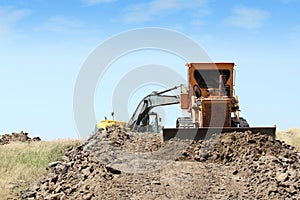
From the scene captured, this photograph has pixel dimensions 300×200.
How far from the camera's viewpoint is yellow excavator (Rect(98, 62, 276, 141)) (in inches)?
568

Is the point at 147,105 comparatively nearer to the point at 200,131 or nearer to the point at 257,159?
the point at 200,131

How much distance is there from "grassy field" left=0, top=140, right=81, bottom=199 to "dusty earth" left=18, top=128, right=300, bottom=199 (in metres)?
0.85

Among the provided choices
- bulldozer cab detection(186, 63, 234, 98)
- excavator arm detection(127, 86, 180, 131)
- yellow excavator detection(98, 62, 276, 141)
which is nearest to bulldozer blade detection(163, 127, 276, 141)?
yellow excavator detection(98, 62, 276, 141)

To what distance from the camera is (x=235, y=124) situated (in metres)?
16.0

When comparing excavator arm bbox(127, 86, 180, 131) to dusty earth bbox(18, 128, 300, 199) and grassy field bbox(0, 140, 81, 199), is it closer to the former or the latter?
grassy field bbox(0, 140, 81, 199)

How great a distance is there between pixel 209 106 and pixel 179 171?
11.7 ft

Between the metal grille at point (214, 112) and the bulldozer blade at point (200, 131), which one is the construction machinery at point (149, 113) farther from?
the bulldozer blade at point (200, 131)

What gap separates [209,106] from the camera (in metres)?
15.0

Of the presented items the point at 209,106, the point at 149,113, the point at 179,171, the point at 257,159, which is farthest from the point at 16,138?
the point at 257,159

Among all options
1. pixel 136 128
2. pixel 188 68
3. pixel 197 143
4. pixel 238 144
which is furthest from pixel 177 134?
pixel 136 128

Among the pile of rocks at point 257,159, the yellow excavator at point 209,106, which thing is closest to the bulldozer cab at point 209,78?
the yellow excavator at point 209,106

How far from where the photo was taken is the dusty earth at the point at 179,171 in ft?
34.3

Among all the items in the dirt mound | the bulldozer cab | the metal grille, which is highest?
the bulldozer cab

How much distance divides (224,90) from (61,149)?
6972 millimetres
